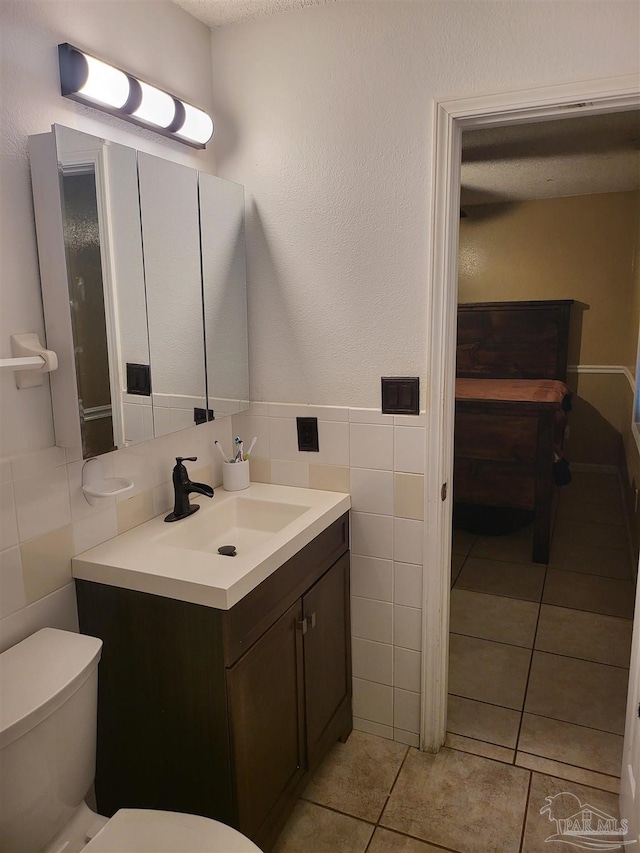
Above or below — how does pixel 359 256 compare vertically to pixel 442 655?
above

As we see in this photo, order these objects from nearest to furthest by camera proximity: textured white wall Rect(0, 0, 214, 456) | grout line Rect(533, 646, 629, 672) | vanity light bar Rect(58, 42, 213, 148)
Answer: textured white wall Rect(0, 0, 214, 456)
vanity light bar Rect(58, 42, 213, 148)
grout line Rect(533, 646, 629, 672)

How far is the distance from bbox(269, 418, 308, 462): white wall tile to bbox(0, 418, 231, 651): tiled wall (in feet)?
1.52

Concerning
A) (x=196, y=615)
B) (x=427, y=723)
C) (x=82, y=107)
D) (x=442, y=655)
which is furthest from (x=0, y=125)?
(x=427, y=723)

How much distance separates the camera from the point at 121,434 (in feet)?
5.28

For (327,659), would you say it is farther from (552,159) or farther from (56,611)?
(552,159)

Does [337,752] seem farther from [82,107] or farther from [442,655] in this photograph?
[82,107]

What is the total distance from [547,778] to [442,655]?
495 millimetres

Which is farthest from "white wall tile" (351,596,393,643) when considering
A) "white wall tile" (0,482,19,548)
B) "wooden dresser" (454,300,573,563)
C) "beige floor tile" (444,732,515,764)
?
"wooden dresser" (454,300,573,563)

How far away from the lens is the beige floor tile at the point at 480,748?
2.07 m

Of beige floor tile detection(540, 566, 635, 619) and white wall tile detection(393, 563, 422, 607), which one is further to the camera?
beige floor tile detection(540, 566, 635, 619)

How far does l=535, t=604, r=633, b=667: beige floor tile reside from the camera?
2.64 m

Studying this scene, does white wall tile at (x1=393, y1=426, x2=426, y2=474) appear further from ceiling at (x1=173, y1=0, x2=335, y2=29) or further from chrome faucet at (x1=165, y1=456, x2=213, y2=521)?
ceiling at (x1=173, y1=0, x2=335, y2=29)

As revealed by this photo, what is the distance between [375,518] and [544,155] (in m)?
2.81

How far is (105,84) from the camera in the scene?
1.53 meters
